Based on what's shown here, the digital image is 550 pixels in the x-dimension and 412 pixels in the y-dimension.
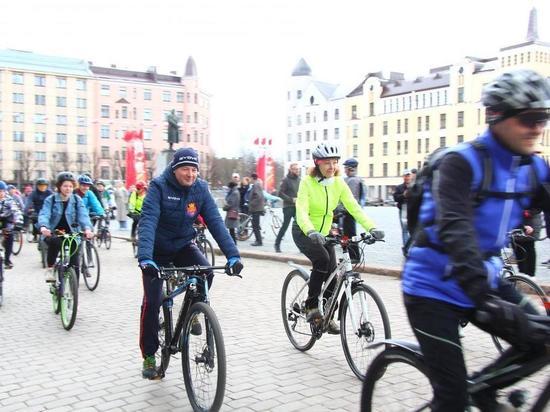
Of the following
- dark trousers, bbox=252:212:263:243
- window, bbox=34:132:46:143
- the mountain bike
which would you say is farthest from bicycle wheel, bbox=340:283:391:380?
window, bbox=34:132:46:143

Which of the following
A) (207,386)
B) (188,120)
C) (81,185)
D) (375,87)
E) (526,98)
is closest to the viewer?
(526,98)

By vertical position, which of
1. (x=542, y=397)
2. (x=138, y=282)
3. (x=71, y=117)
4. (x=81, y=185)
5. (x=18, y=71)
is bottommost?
(x=138, y=282)

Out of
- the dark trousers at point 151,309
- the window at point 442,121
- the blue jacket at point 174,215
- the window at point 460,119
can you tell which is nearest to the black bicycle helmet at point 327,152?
the blue jacket at point 174,215

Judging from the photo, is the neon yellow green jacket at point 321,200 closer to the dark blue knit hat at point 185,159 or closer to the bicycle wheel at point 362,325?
the bicycle wheel at point 362,325

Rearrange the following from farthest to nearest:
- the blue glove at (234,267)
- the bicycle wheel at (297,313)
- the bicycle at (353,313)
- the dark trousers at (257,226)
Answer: the dark trousers at (257,226) → the bicycle wheel at (297,313) → the bicycle at (353,313) → the blue glove at (234,267)

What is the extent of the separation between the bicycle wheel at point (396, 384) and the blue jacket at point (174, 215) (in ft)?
5.94

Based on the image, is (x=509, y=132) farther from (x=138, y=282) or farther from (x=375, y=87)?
(x=375, y=87)

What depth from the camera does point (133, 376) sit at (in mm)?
5094

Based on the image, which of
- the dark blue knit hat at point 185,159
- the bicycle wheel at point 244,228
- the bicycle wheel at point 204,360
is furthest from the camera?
the bicycle wheel at point 244,228

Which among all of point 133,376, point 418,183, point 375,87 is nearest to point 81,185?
point 133,376

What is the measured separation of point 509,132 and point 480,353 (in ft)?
12.2

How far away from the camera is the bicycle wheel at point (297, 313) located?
570 centimetres

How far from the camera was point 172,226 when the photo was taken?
15.5 ft

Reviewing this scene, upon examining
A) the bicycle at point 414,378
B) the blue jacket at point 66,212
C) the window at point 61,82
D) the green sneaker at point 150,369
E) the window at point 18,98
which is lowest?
the green sneaker at point 150,369
